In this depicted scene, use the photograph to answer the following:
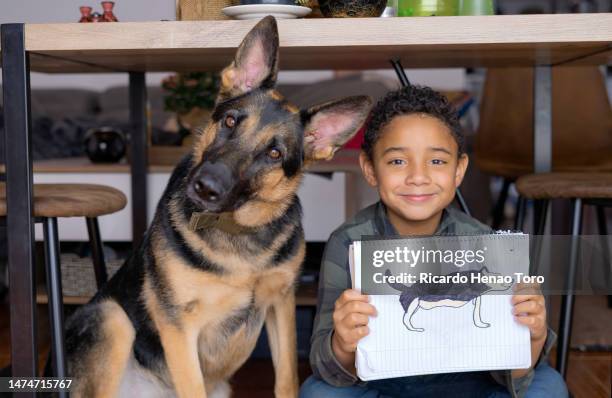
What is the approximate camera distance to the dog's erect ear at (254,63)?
154cm

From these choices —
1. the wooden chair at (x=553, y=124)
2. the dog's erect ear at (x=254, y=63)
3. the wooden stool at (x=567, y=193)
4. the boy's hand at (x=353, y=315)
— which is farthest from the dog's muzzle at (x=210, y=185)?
the wooden chair at (x=553, y=124)

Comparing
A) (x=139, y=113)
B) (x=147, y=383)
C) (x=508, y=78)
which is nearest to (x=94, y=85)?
(x=139, y=113)

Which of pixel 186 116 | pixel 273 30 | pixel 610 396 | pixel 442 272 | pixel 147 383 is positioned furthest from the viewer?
pixel 186 116

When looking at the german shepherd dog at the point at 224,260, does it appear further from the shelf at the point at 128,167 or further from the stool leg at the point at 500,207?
the stool leg at the point at 500,207

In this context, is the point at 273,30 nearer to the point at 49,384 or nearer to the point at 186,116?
the point at 49,384

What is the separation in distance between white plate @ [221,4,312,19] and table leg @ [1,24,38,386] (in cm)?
47

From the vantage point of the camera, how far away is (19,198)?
160cm

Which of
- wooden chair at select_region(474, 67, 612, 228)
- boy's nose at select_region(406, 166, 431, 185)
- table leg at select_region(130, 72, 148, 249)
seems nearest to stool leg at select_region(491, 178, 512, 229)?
wooden chair at select_region(474, 67, 612, 228)

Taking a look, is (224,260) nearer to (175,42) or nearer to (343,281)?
(343,281)

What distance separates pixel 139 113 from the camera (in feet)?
9.31

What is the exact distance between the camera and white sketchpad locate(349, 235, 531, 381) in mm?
1325

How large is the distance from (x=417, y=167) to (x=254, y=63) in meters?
0.44

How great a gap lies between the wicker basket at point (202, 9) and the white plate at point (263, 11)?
0.19 m

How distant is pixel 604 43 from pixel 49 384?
1486 mm
